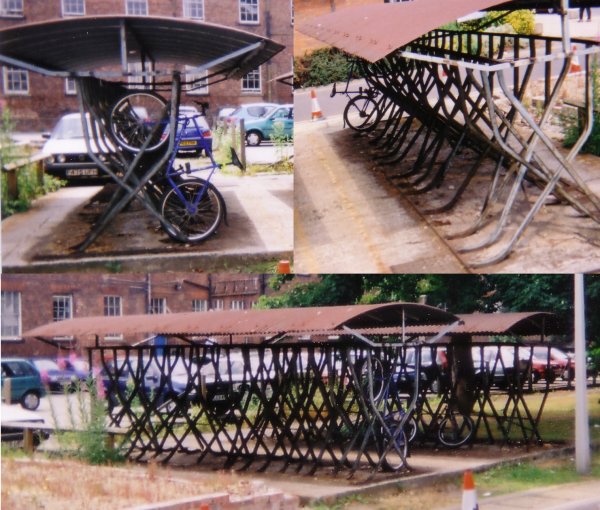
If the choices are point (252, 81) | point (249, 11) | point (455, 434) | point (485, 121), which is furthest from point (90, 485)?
point (455, 434)

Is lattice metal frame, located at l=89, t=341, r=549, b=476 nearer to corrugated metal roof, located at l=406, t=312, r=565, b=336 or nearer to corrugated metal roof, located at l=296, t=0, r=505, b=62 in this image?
corrugated metal roof, located at l=406, t=312, r=565, b=336

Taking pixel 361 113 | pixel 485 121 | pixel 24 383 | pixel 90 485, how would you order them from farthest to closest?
pixel 361 113, pixel 24 383, pixel 485 121, pixel 90 485

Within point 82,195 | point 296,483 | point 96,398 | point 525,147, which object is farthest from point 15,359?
point 525,147

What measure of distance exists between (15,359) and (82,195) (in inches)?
72.6

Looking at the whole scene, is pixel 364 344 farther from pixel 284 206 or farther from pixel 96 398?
pixel 96 398

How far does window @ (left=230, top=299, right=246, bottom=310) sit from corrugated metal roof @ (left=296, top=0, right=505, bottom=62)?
270cm

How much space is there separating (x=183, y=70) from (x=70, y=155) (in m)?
1.27

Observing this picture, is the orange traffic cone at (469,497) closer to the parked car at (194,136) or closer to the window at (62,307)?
the parked car at (194,136)

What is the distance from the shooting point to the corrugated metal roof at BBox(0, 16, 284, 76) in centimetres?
877

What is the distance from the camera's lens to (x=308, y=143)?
1120 centimetres

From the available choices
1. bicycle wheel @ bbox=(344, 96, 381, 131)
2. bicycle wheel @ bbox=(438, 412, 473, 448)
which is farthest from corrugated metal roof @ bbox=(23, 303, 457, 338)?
bicycle wheel @ bbox=(344, 96, 381, 131)

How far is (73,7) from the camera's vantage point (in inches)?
356

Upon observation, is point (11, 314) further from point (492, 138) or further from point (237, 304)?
point (492, 138)

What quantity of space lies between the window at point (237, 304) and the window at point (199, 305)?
0.89ft
